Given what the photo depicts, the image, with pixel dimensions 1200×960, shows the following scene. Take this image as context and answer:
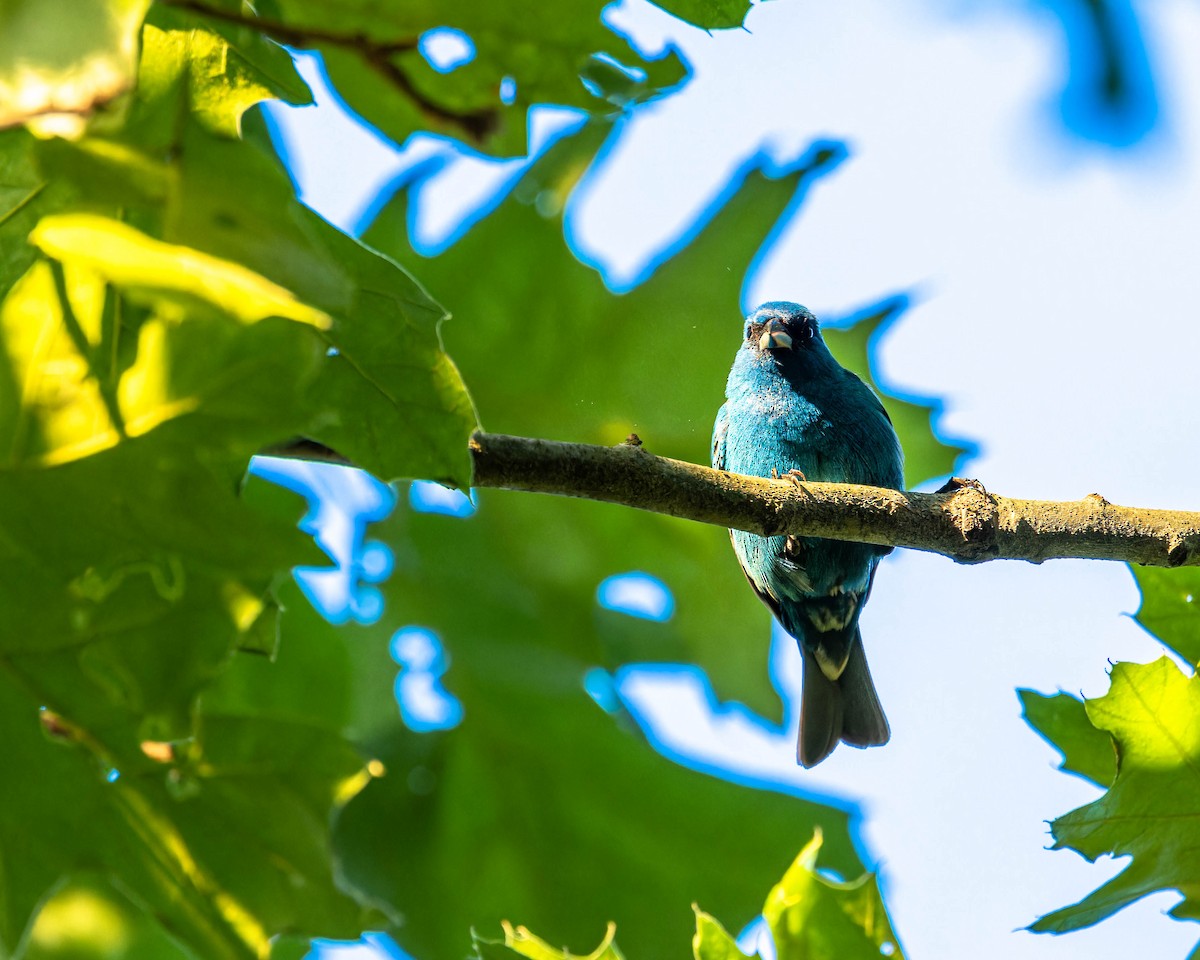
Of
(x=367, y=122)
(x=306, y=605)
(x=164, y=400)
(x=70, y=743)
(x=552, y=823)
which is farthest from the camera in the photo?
(x=552, y=823)

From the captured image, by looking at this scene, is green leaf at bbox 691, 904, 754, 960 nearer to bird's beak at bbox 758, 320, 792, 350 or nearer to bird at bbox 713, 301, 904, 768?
bird at bbox 713, 301, 904, 768

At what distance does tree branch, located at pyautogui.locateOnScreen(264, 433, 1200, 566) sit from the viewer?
2303 millimetres

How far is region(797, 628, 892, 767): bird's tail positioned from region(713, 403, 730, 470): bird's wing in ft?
2.72

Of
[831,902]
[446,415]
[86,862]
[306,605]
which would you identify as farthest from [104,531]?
[306,605]

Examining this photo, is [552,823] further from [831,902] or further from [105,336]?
[105,336]

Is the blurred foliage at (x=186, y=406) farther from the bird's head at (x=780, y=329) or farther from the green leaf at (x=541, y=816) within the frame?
the bird's head at (x=780, y=329)

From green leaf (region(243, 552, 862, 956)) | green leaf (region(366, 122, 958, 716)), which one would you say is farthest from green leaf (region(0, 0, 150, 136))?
green leaf (region(243, 552, 862, 956))

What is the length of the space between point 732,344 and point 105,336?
298 centimetres

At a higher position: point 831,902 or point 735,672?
point 831,902

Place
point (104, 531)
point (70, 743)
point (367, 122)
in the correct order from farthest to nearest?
1. point (367, 122)
2. point (70, 743)
3. point (104, 531)

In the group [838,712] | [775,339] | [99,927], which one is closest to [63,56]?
[99,927]

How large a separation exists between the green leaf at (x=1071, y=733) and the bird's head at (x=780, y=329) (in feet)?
7.82

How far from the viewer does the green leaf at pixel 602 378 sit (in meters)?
4.07

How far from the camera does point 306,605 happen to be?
13.4ft
